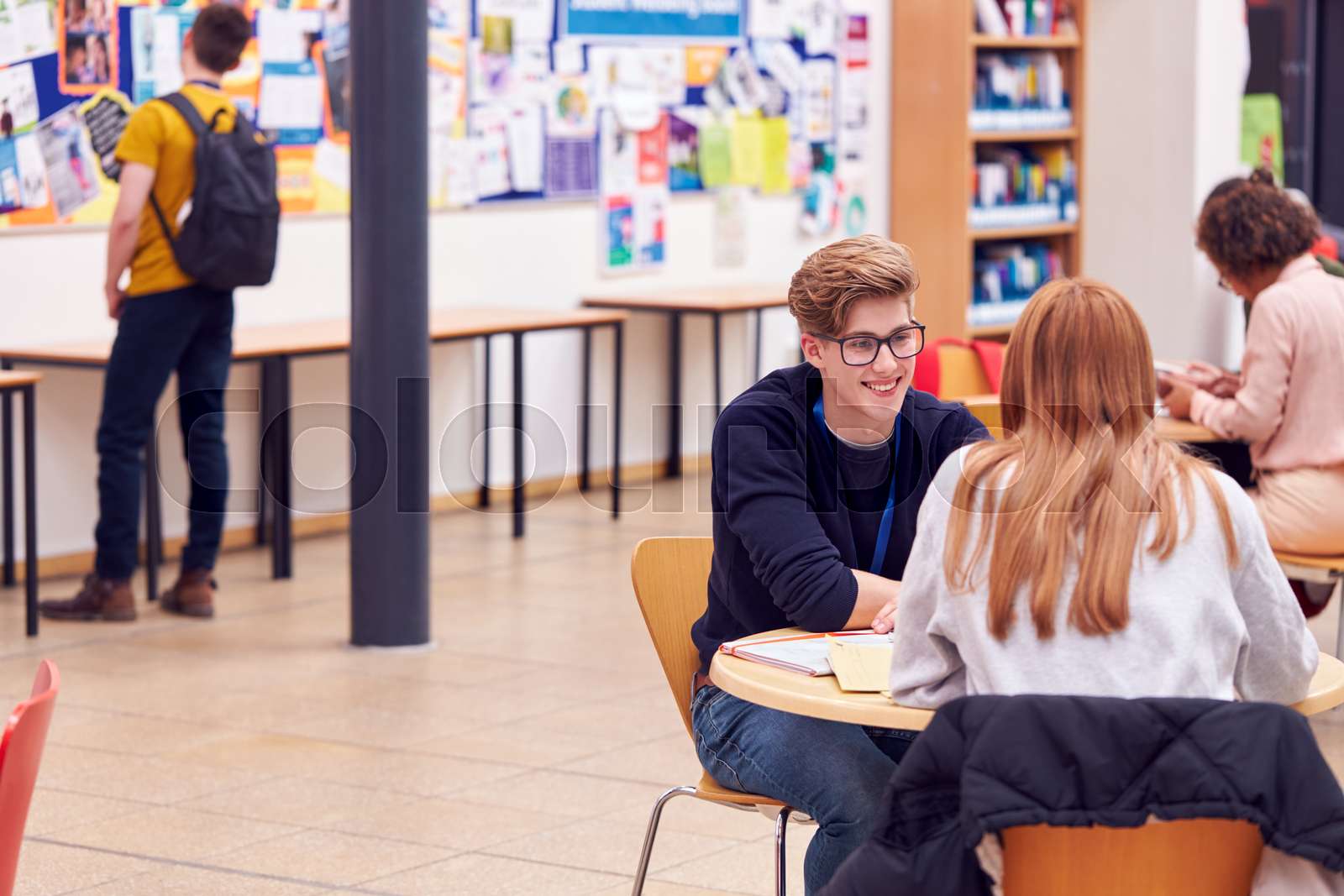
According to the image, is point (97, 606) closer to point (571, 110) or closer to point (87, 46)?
point (87, 46)

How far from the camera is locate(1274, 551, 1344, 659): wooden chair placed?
430 centimetres

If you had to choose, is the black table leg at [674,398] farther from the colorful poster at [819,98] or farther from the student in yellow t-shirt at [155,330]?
the student in yellow t-shirt at [155,330]

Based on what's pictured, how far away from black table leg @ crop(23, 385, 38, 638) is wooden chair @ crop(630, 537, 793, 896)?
266 cm

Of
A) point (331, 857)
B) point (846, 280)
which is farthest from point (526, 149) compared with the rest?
point (846, 280)

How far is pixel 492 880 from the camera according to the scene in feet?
11.0

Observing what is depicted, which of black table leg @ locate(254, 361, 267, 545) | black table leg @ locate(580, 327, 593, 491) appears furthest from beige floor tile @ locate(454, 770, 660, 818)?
black table leg @ locate(580, 327, 593, 491)

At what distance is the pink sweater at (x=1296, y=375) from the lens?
437 centimetres

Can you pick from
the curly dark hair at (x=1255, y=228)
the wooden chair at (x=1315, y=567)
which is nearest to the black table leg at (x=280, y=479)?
the curly dark hair at (x=1255, y=228)

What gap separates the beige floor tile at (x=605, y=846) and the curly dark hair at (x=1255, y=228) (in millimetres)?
1967

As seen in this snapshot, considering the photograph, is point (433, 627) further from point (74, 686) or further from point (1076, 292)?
point (1076, 292)

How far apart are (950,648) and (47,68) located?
14.7 ft

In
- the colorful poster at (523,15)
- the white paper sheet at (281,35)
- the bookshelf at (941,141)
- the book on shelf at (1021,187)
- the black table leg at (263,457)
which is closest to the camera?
the black table leg at (263,457)

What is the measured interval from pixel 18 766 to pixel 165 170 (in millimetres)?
3717

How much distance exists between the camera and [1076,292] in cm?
214
